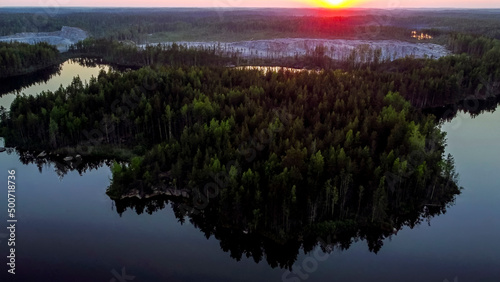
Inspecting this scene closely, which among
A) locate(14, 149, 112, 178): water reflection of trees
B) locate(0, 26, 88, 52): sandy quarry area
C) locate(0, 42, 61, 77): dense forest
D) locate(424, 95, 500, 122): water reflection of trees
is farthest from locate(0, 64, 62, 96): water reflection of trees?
locate(424, 95, 500, 122): water reflection of trees

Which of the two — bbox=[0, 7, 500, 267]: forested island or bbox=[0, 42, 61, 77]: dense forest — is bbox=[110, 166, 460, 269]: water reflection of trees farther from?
bbox=[0, 42, 61, 77]: dense forest

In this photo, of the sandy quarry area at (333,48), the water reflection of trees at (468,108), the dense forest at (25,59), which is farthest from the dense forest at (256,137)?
the sandy quarry area at (333,48)

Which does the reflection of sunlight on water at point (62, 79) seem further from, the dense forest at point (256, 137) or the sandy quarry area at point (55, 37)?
the sandy quarry area at point (55, 37)

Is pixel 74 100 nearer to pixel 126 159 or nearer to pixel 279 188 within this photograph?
pixel 126 159

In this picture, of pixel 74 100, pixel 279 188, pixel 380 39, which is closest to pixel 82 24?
pixel 380 39

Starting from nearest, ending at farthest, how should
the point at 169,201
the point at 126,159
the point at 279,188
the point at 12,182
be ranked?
the point at 279,188, the point at 169,201, the point at 12,182, the point at 126,159

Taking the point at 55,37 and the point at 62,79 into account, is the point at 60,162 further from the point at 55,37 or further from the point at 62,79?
the point at 55,37
